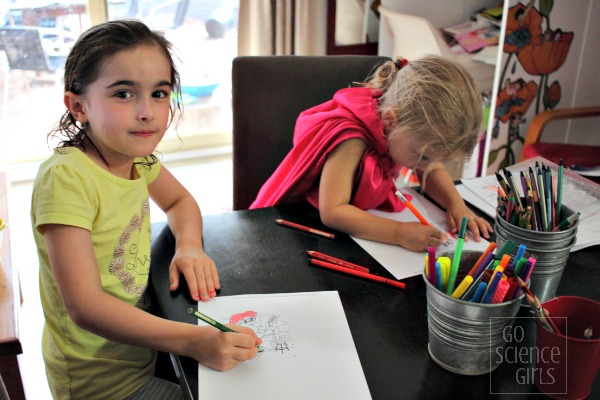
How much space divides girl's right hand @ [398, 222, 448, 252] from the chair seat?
116cm

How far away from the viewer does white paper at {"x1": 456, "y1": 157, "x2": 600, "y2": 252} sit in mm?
1067

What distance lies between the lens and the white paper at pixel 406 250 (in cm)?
95

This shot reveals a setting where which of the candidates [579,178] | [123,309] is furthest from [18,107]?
[579,178]

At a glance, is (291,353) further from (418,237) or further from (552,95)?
(552,95)

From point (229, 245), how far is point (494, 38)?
74.1 inches

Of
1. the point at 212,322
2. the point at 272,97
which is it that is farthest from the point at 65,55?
the point at 212,322

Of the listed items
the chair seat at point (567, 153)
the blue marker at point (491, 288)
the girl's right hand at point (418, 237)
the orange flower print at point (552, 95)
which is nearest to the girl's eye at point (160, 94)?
the girl's right hand at point (418, 237)

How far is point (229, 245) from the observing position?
40.1 inches

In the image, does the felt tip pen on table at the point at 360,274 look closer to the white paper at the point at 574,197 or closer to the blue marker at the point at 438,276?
the blue marker at the point at 438,276

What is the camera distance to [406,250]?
3.33 ft

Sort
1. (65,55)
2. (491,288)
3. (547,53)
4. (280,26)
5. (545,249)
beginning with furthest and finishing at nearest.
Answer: (280,26) < (65,55) < (547,53) < (545,249) < (491,288)

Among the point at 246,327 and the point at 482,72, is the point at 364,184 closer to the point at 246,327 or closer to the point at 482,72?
the point at 246,327

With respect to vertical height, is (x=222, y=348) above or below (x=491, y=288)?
below

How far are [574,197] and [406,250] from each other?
44 centimetres
